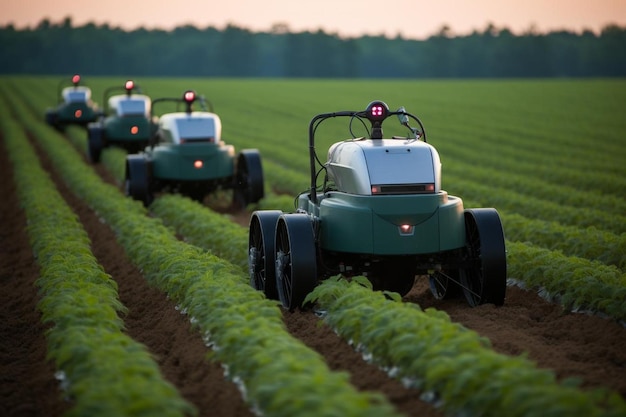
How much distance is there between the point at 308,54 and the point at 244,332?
118462mm

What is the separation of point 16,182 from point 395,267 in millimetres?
13548

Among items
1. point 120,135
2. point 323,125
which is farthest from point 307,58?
point 120,135

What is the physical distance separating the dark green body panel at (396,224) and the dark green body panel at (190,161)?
8.01 metres

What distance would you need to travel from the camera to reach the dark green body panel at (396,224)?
808cm

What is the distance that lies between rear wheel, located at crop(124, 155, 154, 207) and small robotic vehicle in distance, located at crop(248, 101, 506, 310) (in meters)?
7.28

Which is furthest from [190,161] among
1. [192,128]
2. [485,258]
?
[485,258]

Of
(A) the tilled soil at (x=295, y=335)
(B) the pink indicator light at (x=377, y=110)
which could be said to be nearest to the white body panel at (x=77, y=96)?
(A) the tilled soil at (x=295, y=335)

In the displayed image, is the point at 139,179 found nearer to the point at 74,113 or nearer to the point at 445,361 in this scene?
the point at 445,361

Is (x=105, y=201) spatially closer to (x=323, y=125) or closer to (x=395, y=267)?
(x=395, y=267)

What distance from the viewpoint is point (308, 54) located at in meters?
123

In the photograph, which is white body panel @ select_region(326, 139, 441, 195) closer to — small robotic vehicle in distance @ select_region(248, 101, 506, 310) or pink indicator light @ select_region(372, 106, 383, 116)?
small robotic vehicle in distance @ select_region(248, 101, 506, 310)

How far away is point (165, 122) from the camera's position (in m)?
16.7

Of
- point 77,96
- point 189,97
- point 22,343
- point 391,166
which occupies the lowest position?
point 22,343

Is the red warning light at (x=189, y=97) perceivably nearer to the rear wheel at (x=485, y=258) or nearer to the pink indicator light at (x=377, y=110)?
the pink indicator light at (x=377, y=110)
